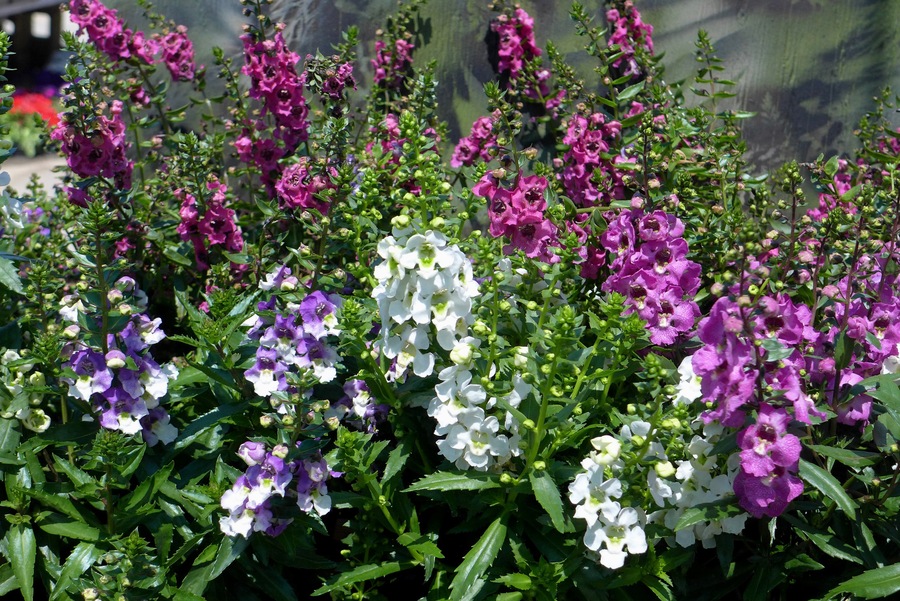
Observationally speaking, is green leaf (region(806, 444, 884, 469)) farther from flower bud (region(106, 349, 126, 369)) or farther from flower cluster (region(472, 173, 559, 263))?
flower bud (region(106, 349, 126, 369))

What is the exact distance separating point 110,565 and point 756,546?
65.7 inches

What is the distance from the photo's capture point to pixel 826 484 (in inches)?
85.1

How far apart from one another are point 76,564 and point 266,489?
1.90 ft

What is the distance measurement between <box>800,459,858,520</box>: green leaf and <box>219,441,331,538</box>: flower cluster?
119 cm

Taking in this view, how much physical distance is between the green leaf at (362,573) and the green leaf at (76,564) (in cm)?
61

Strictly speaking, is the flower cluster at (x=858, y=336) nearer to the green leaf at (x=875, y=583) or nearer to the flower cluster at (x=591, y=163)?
the green leaf at (x=875, y=583)

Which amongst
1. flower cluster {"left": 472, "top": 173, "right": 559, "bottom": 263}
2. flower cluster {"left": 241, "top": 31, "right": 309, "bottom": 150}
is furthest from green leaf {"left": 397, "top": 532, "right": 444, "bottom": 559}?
flower cluster {"left": 241, "top": 31, "right": 309, "bottom": 150}

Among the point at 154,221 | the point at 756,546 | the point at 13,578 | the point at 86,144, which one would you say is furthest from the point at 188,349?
the point at 756,546

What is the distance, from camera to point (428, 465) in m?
2.59

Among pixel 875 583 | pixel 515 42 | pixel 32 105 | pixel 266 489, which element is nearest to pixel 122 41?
pixel 515 42

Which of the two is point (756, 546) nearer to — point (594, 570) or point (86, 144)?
point (594, 570)

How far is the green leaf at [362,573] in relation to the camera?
2.32 meters

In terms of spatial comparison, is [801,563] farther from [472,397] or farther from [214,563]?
[214,563]

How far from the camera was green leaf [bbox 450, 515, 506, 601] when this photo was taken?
2213 millimetres
